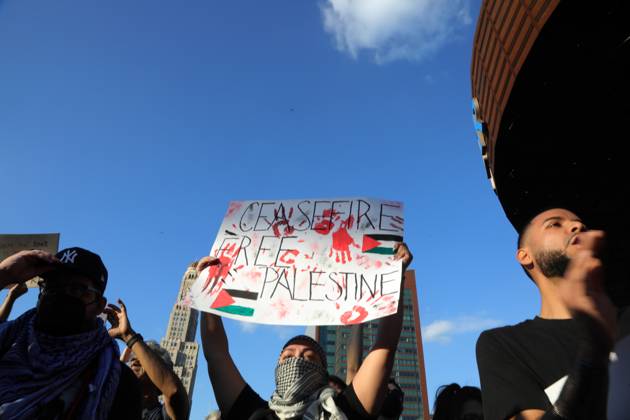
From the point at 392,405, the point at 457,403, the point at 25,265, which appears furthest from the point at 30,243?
the point at 457,403

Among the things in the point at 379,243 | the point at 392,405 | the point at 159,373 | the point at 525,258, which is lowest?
the point at 392,405

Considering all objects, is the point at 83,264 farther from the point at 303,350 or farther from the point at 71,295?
the point at 303,350

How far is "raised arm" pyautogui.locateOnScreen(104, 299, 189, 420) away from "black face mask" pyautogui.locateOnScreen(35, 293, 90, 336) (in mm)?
475

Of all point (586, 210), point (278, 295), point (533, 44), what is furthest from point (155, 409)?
point (586, 210)

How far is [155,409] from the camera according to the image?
2996 millimetres

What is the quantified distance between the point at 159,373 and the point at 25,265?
37.9 inches

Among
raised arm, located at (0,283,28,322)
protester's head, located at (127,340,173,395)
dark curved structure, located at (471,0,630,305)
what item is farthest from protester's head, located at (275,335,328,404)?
dark curved structure, located at (471,0,630,305)

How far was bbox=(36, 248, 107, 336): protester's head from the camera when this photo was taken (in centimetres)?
210

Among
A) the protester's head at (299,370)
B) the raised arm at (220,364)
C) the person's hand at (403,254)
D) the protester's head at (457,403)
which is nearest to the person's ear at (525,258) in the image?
the person's hand at (403,254)

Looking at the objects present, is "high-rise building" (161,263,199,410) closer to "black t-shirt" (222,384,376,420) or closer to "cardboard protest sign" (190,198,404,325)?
"cardboard protest sign" (190,198,404,325)

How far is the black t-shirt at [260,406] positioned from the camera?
6.54 ft

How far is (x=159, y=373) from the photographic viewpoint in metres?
2.47

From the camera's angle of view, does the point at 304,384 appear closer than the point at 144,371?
Yes

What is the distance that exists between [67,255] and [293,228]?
5.07 feet
